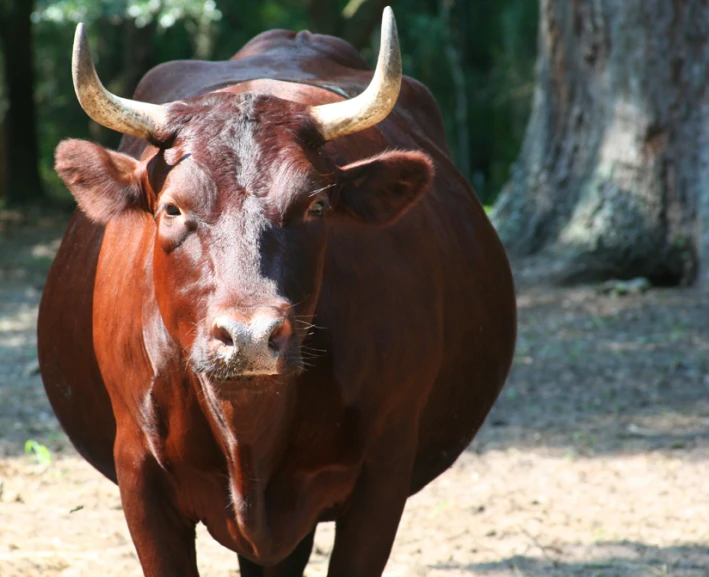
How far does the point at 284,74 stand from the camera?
4660mm

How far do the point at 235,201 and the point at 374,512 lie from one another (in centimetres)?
119

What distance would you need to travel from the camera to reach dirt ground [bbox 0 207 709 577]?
4.94 metres

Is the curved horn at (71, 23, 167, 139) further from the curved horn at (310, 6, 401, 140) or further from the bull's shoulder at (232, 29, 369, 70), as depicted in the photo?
the bull's shoulder at (232, 29, 369, 70)

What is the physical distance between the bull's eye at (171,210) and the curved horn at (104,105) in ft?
0.77

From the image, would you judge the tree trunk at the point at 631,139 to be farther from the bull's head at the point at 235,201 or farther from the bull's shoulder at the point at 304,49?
the bull's head at the point at 235,201

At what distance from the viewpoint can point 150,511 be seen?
11.4 ft

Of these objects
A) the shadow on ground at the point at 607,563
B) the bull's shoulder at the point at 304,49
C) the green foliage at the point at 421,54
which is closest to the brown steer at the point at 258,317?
the shadow on ground at the point at 607,563

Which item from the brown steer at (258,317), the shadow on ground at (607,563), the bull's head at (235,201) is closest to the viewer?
the bull's head at (235,201)

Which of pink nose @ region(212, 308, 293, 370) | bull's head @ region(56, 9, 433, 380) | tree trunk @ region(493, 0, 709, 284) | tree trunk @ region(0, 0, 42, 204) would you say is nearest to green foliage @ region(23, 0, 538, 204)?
tree trunk @ region(0, 0, 42, 204)

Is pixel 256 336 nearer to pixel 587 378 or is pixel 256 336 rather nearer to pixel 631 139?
pixel 587 378

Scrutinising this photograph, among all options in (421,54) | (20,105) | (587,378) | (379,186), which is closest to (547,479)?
(587,378)

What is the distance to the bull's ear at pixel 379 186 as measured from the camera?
344 centimetres

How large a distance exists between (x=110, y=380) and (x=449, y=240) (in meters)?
1.48

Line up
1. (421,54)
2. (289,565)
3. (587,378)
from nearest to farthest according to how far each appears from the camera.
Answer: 1. (289,565)
2. (587,378)
3. (421,54)
